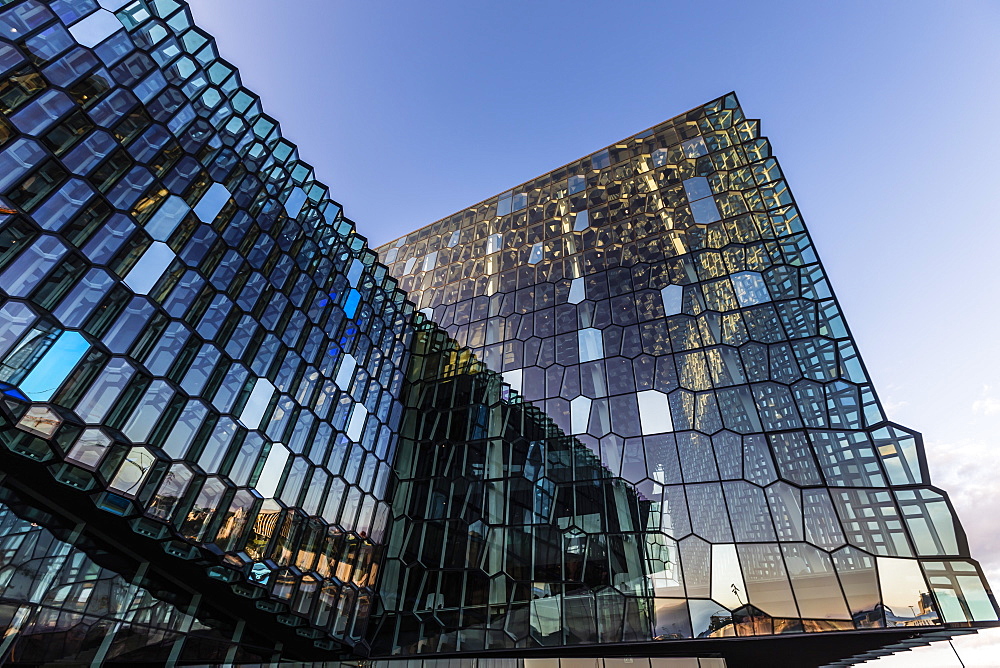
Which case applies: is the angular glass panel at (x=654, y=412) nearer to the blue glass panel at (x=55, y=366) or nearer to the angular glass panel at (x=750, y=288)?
the angular glass panel at (x=750, y=288)

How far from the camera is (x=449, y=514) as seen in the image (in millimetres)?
16750

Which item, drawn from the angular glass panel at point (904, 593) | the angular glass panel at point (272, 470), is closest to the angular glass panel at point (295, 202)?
the angular glass panel at point (272, 470)

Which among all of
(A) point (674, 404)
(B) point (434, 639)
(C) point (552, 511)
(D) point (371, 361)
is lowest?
(B) point (434, 639)

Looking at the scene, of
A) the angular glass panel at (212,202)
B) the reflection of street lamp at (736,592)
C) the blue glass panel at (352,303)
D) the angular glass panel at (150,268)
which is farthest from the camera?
the blue glass panel at (352,303)

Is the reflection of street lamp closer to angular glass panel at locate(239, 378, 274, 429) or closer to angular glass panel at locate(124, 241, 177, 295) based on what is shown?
angular glass panel at locate(239, 378, 274, 429)

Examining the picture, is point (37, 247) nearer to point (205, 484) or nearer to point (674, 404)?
point (205, 484)

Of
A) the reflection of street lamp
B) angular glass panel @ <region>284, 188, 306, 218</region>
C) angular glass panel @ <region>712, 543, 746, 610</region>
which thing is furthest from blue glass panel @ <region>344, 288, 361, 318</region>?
the reflection of street lamp

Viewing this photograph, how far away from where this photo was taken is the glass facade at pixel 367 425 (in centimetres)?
995

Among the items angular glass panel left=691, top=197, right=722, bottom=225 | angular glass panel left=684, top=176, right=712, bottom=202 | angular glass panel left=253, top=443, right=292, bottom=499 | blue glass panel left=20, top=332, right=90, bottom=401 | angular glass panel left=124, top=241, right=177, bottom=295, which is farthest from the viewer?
angular glass panel left=684, top=176, right=712, bottom=202

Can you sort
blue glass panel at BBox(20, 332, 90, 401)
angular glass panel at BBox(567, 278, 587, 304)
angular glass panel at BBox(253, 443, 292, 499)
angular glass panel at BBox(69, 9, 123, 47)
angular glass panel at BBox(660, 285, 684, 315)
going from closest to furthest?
blue glass panel at BBox(20, 332, 90, 401) < angular glass panel at BBox(69, 9, 123, 47) < angular glass panel at BBox(253, 443, 292, 499) < angular glass panel at BBox(660, 285, 684, 315) < angular glass panel at BBox(567, 278, 587, 304)

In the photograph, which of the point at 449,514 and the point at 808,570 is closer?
the point at 808,570

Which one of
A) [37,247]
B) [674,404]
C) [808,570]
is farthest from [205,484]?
[808,570]

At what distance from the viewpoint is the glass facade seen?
32.7ft

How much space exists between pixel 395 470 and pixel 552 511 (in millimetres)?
6415
